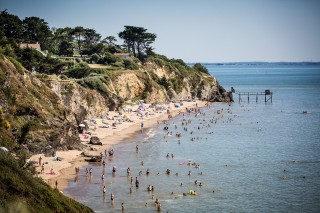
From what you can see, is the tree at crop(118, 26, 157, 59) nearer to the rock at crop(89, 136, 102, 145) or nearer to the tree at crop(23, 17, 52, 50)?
the tree at crop(23, 17, 52, 50)

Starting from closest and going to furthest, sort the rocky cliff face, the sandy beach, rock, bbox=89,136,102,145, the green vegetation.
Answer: the green vegetation < the sandy beach < the rocky cliff face < rock, bbox=89,136,102,145

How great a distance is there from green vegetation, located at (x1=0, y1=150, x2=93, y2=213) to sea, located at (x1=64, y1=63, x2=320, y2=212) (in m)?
11.2

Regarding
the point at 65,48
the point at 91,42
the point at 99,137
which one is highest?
the point at 91,42

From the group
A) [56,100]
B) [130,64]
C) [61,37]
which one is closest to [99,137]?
[56,100]

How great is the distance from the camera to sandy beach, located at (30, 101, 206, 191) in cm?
4569

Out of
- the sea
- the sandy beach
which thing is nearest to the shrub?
the sandy beach

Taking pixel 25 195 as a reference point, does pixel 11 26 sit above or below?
above

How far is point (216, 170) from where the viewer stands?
50062mm

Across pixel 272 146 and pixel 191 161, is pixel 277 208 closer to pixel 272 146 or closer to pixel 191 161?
pixel 191 161

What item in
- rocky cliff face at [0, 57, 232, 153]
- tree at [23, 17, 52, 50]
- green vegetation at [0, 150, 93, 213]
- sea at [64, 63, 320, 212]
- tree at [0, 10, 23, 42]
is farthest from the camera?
tree at [23, 17, 52, 50]

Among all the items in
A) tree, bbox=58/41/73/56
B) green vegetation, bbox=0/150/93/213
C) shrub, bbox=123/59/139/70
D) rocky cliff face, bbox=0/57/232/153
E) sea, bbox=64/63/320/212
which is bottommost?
sea, bbox=64/63/320/212

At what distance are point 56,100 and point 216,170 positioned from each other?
2542cm

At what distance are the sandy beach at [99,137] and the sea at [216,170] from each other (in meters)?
1.68

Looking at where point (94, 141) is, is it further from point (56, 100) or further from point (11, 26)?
point (11, 26)
